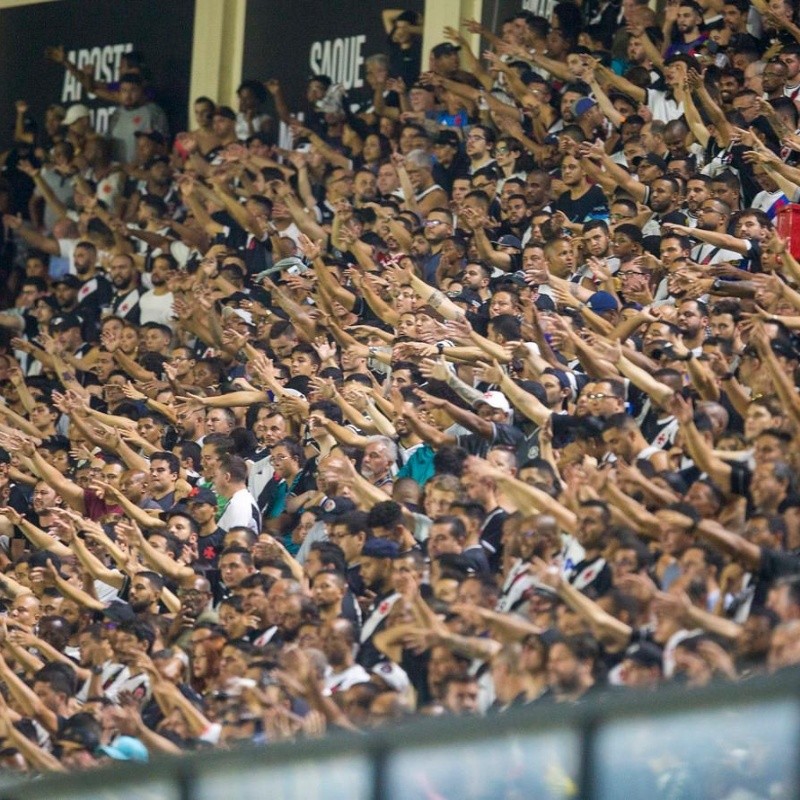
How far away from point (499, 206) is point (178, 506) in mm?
2692

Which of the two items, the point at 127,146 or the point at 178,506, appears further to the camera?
the point at 127,146

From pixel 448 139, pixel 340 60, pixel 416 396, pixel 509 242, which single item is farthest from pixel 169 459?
pixel 340 60

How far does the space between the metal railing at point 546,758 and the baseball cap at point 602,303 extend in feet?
13.2

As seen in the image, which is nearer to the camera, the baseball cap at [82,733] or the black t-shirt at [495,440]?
the baseball cap at [82,733]

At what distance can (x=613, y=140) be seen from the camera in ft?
36.2

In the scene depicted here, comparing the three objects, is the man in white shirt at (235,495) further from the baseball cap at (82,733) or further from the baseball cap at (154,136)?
the baseball cap at (154,136)

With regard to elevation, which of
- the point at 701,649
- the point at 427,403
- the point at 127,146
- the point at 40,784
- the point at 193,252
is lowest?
the point at 40,784

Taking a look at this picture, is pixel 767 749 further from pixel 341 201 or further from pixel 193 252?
pixel 193 252

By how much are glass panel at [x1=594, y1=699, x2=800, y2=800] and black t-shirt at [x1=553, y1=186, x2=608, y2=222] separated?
5.42m

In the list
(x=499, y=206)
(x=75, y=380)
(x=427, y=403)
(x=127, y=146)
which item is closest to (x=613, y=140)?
(x=499, y=206)

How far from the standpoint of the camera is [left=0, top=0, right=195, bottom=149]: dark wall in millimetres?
15180

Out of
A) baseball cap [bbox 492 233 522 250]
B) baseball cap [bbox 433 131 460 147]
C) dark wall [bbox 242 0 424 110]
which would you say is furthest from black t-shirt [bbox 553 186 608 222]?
dark wall [bbox 242 0 424 110]

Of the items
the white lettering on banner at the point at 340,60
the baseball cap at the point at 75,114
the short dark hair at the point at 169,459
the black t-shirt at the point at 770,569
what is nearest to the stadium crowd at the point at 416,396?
the black t-shirt at the point at 770,569

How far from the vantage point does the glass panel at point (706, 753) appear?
537cm
